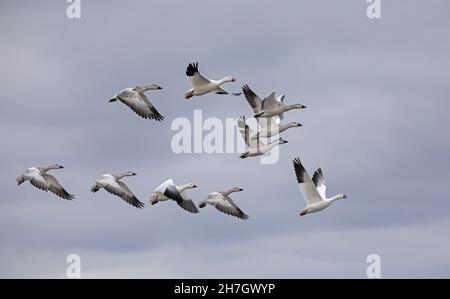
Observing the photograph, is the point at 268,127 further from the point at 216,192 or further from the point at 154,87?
the point at 154,87

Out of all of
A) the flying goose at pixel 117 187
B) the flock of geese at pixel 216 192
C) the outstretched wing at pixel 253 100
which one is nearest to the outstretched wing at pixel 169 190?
the flock of geese at pixel 216 192

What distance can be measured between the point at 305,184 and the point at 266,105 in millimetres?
2617

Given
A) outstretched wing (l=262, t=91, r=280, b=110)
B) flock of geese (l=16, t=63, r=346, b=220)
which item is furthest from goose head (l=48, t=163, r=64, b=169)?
outstretched wing (l=262, t=91, r=280, b=110)

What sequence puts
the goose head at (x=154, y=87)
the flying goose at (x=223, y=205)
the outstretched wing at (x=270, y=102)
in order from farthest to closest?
the flying goose at (x=223, y=205) < the goose head at (x=154, y=87) < the outstretched wing at (x=270, y=102)

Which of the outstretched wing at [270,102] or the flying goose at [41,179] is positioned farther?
the flying goose at [41,179]

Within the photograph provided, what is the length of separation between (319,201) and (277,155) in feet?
8.17

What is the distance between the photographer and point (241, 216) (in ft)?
127

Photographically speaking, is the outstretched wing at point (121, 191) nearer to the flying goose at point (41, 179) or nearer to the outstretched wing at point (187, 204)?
the outstretched wing at point (187, 204)

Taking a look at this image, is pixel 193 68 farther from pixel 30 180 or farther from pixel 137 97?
pixel 30 180

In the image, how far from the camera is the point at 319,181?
37750mm

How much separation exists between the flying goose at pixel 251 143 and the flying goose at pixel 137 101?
8.01ft

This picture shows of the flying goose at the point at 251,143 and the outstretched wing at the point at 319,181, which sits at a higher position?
the flying goose at the point at 251,143

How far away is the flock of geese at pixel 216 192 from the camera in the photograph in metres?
36.5

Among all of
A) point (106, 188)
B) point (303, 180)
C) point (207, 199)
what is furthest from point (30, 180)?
point (303, 180)
